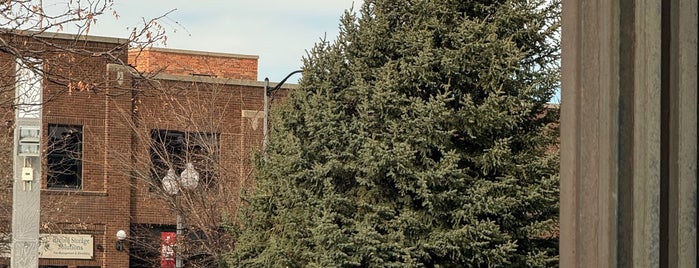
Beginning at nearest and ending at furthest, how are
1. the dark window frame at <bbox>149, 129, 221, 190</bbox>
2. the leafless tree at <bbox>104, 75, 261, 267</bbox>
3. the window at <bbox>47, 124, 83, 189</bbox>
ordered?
1. the leafless tree at <bbox>104, 75, 261, 267</bbox>
2. the dark window frame at <bbox>149, 129, 221, 190</bbox>
3. the window at <bbox>47, 124, 83, 189</bbox>

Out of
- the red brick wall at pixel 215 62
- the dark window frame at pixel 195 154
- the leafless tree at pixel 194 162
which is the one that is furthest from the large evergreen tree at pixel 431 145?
the red brick wall at pixel 215 62

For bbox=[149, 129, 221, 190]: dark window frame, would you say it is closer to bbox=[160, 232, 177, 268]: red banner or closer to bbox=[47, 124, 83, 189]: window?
bbox=[160, 232, 177, 268]: red banner

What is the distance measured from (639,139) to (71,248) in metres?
34.8

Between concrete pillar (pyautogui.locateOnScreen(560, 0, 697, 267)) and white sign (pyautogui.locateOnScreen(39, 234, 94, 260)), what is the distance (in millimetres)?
33488

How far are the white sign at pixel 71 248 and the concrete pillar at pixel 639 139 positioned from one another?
3349cm

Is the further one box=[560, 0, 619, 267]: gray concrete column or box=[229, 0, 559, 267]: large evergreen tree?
box=[229, 0, 559, 267]: large evergreen tree

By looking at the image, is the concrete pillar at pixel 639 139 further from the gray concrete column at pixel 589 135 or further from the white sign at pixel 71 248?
the white sign at pixel 71 248

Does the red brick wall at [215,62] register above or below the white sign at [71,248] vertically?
above

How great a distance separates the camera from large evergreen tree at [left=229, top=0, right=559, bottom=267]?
1304 centimetres

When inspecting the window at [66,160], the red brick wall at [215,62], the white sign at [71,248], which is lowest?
the white sign at [71,248]

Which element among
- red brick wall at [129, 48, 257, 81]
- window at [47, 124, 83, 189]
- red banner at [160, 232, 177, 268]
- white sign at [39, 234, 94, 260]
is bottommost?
white sign at [39, 234, 94, 260]

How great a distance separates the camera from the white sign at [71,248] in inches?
1361

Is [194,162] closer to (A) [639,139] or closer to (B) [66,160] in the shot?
(B) [66,160]

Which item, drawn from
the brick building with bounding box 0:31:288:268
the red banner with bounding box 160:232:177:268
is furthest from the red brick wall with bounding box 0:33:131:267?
the red banner with bounding box 160:232:177:268
